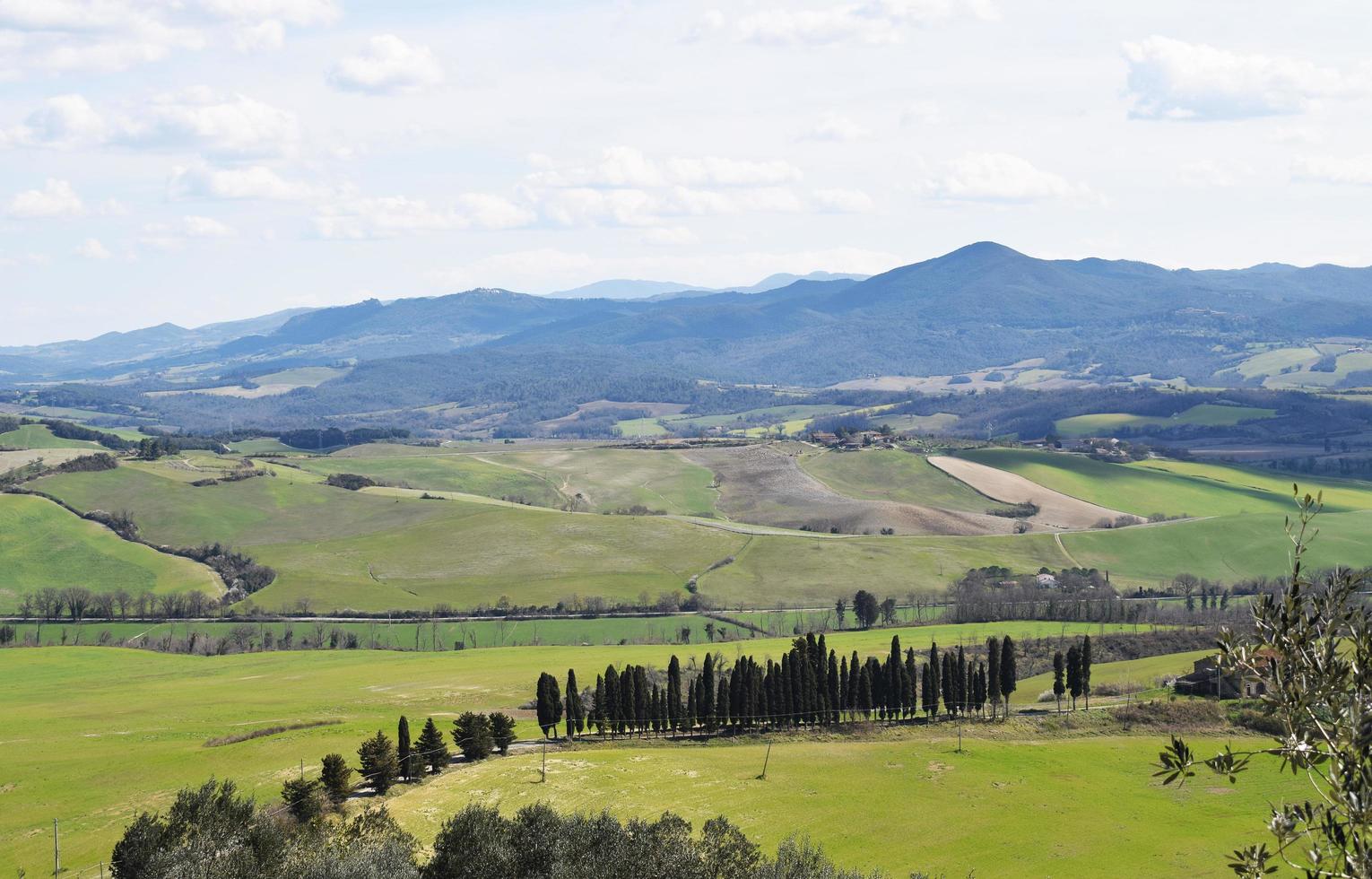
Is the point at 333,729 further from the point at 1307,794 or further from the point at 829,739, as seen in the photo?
the point at 1307,794

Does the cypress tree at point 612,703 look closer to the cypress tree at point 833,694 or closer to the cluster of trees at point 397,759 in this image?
the cluster of trees at point 397,759

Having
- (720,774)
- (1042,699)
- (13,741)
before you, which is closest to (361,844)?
(720,774)

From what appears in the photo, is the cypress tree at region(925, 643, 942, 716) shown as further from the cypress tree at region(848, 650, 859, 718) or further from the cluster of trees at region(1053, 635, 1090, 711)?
the cluster of trees at region(1053, 635, 1090, 711)

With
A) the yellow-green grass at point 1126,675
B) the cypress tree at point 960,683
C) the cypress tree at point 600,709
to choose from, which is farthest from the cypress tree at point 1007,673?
the cypress tree at point 600,709

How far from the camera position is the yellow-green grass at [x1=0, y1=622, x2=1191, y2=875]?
3132 inches

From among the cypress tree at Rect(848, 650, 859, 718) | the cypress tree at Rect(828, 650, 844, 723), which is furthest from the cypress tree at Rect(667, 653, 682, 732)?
the cypress tree at Rect(848, 650, 859, 718)

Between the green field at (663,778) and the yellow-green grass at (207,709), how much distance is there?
315mm

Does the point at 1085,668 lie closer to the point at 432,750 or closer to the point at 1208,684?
the point at 1208,684

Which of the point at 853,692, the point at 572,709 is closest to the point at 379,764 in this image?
the point at 572,709

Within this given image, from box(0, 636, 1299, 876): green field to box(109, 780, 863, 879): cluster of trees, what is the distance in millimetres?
9428

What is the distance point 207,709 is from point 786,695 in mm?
54907

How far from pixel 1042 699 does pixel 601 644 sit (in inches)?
2417

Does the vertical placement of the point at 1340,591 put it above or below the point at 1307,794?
above

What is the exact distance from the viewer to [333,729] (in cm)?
10031
